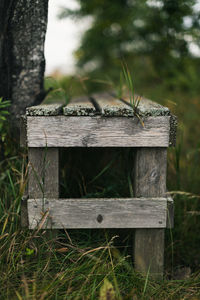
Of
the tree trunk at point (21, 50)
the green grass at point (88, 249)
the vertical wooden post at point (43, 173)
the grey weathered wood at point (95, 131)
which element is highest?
the tree trunk at point (21, 50)

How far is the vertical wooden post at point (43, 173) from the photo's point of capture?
1888 mm

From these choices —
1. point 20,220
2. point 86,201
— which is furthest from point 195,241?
point 20,220

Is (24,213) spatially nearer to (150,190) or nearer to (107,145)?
(107,145)

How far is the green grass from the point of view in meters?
1.58

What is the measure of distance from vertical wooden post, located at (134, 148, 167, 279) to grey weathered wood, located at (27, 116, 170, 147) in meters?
0.10

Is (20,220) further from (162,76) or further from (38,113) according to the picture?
(162,76)

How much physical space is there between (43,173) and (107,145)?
41 centimetres

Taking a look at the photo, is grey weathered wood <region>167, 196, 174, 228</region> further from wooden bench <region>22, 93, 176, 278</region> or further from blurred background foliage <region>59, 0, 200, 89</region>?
blurred background foliage <region>59, 0, 200, 89</region>

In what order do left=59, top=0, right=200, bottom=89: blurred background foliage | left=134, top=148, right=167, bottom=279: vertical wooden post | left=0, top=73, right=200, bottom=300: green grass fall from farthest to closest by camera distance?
left=59, top=0, right=200, bottom=89: blurred background foliage → left=134, top=148, right=167, bottom=279: vertical wooden post → left=0, top=73, right=200, bottom=300: green grass

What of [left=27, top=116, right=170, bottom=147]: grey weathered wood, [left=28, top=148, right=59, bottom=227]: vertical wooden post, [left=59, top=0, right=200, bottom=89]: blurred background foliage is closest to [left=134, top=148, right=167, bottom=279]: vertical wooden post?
[left=27, top=116, right=170, bottom=147]: grey weathered wood

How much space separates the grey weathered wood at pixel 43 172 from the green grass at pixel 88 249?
2.9 inches

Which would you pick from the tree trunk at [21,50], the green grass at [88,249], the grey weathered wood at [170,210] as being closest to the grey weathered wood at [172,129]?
the green grass at [88,249]

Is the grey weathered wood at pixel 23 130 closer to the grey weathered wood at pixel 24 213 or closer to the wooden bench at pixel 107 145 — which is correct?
the wooden bench at pixel 107 145

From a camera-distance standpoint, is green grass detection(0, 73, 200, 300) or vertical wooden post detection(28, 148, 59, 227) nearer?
green grass detection(0, 73, 200, 300)
